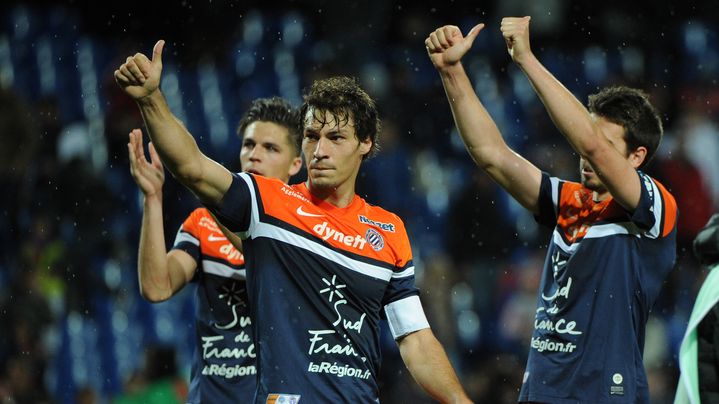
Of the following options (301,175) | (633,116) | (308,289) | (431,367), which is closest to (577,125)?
(633,116)

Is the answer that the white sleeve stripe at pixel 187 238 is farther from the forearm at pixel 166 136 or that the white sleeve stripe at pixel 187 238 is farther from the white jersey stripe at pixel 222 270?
the forearm at pixel 166 136

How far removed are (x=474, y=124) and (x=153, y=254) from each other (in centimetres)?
155

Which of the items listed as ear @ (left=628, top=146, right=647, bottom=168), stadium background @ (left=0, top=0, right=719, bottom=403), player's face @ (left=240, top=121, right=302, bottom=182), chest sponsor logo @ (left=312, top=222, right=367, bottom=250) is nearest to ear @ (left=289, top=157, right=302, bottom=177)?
player's face @ (left=240, top=121, right=302, bottom=182)

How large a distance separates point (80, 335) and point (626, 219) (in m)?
6.56

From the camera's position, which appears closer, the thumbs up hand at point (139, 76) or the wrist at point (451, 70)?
the thumbs up hand at point (139, 76)

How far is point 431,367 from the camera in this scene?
3.99 meters

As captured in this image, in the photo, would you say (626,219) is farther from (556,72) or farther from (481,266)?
(556,72)

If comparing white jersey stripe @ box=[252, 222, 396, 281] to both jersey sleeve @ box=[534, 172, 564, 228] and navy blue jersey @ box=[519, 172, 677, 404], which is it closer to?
navy blue jersey @ box=[519, 172, 677, 404]

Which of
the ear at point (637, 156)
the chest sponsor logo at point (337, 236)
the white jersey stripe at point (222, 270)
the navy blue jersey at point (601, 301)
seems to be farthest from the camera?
the white jersey stripe at point (222, 270)

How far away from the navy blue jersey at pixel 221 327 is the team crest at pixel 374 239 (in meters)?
0.97

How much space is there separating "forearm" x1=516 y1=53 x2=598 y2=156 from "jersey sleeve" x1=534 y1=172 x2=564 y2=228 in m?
0.44

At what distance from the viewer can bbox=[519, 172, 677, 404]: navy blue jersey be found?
425 centimetres

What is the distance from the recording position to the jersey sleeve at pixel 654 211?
167 inches

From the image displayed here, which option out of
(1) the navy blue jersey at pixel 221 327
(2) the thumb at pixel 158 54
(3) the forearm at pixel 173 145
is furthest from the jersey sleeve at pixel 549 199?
(2) the thumb at pixel 158 54
